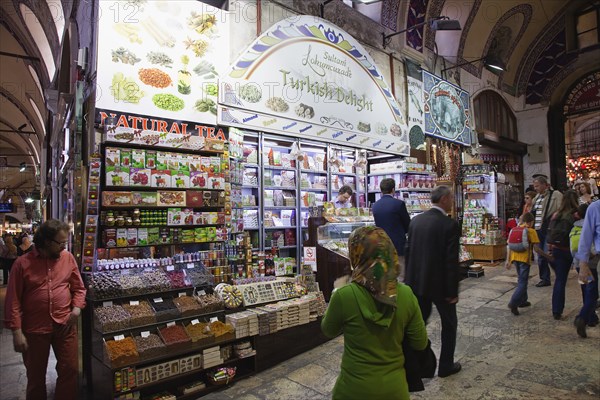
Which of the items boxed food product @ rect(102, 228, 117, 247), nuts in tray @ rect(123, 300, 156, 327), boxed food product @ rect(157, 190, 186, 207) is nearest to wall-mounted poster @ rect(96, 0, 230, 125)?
boxed food product @ rect(157, 190, 186, 207)

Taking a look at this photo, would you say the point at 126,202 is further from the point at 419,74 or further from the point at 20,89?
the point at 20,89

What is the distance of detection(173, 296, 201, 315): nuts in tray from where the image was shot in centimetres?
371

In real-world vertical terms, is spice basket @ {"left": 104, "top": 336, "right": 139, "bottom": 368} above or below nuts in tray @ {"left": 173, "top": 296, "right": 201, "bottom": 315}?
below

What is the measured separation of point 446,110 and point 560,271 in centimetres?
769

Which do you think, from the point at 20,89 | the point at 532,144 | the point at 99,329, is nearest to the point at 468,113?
the point at 532,144

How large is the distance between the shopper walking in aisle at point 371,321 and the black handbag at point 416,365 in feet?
0.27

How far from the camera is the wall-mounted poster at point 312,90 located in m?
6.15

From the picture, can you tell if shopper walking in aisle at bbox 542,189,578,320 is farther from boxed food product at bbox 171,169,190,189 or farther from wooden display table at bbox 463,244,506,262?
wooden display table at bbox 463,244,506,262

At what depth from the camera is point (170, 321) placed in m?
3.60

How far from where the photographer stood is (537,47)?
1464cm

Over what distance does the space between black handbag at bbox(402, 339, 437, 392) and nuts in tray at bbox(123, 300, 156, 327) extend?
247 centimetres

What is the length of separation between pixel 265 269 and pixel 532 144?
13791 mm

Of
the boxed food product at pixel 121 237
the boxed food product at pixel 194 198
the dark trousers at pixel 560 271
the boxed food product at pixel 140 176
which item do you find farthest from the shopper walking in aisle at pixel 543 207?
the boxed food product at pixel 121 237

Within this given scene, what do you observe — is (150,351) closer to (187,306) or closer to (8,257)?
(187,306)
